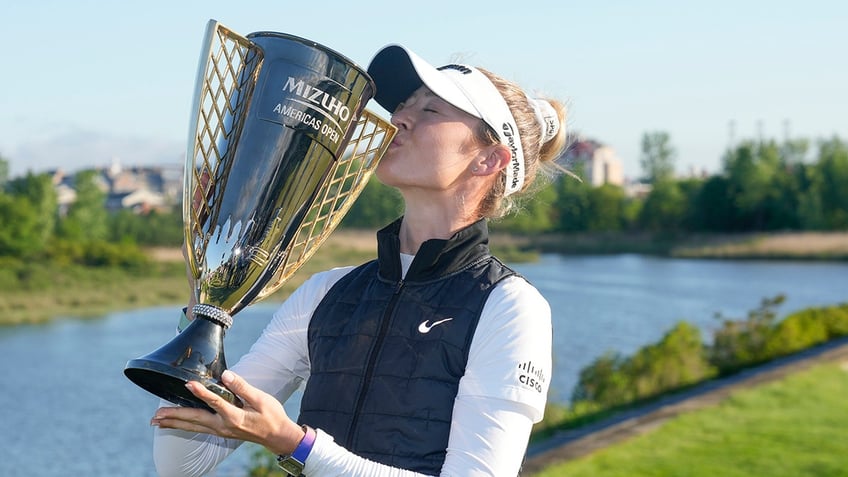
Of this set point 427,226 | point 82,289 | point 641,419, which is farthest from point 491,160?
point 82,289

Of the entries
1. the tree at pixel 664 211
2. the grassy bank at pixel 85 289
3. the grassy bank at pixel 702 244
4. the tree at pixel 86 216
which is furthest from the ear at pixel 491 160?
the tree at pixel 664 211

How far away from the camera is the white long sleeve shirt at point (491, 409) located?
1557mm

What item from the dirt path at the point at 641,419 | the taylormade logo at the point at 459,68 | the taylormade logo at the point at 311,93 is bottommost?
the dirt path at the point at 641,419

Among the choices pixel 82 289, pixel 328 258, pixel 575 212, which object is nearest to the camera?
pixel 328 258

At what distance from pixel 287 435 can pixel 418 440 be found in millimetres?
A: 262

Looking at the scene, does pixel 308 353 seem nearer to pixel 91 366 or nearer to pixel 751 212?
pixel 91 366

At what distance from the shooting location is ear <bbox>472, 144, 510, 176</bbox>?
Result: 73.0 inches

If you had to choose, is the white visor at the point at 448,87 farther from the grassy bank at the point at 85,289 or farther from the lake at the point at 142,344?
the grassy bank at the point at 85,289

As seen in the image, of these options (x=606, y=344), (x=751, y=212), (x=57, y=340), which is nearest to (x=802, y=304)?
(x=606, y=344)

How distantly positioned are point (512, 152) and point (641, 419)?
6.05 metres

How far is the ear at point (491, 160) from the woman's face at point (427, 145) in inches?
1.6

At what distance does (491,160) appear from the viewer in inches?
73.6

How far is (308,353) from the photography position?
74.9 inches

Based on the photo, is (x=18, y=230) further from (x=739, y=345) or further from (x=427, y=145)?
(x=427, y=145)
